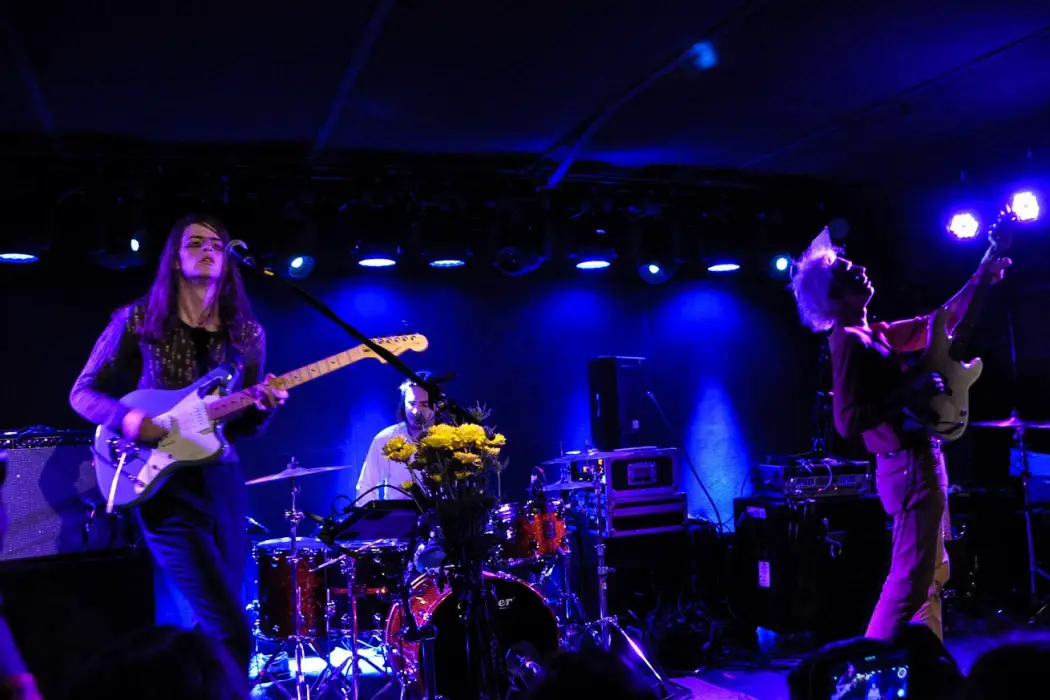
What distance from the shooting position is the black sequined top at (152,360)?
3.64 metres

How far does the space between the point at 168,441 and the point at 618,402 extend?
404 cm

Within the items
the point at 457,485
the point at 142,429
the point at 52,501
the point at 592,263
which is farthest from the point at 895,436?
the point at 52,501

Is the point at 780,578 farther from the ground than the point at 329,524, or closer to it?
closer to it

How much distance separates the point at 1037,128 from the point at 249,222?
5.66 m

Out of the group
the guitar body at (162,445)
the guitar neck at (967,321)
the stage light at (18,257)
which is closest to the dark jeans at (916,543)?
the guitar neck at (967,321)

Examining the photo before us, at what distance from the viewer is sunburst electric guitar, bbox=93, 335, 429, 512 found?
3.44 metres

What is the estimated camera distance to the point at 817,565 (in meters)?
5.86

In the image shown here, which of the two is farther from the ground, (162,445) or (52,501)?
(162,445)

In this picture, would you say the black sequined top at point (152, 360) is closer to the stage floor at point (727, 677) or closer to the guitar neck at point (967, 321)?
the stage floor at point (727, 677)

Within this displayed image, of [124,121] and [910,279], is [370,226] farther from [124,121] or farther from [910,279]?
[910,279]

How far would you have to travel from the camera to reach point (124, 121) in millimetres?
5469

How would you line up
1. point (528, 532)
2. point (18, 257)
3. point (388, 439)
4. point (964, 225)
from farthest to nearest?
point (964, 225) < point (388, 439) < point (18, 257) < point (528, 532)

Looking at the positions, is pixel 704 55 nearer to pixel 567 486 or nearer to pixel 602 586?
pixel 567 486

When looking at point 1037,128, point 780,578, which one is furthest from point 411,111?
point 1037,128
